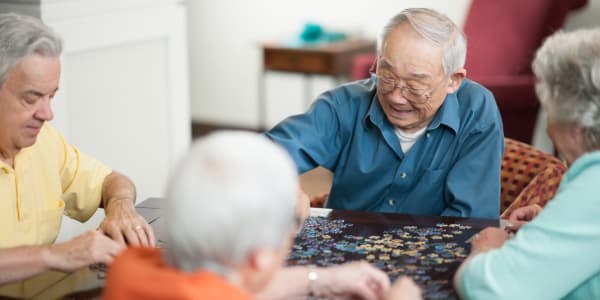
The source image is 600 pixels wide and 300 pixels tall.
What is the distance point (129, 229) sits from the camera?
7.45 ft

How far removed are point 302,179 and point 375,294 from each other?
4.45 metres

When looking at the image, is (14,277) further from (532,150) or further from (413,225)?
(532,150)

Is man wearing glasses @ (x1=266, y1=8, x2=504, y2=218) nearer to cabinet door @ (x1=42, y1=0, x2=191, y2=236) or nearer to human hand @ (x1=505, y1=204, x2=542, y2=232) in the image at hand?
human hand @ (x1=505, y1=204, x2=542, y2=232)

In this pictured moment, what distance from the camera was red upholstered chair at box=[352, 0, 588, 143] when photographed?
556 cm

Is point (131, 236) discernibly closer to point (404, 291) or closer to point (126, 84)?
point (404, 291)

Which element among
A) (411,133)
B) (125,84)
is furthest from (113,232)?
(125,84)

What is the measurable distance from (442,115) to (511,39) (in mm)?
3090

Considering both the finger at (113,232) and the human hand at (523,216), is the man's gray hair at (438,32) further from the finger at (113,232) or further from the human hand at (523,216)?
the finger at (113,232)

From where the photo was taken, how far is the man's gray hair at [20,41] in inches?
84.2

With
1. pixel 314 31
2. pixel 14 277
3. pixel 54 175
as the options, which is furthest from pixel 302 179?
pixel 14 277

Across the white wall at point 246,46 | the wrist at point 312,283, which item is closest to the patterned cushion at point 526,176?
the wrist at point 312,283

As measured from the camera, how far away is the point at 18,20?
2180 mm

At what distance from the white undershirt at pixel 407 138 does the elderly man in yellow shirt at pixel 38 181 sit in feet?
2.83

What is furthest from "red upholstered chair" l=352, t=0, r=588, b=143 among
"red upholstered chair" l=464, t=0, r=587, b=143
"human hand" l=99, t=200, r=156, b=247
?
"human hand" l=99, t=200, r=156, b=247
